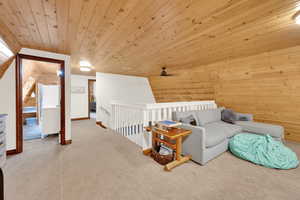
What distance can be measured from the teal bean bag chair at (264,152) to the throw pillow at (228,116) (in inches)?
30.8

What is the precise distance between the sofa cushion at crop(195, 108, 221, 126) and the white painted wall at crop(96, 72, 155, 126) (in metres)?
2.85

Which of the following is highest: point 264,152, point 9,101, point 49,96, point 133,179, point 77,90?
point 77,90

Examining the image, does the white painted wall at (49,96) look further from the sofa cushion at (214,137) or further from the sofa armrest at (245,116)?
the sofa armrest at (245,116)

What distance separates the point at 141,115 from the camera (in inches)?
119

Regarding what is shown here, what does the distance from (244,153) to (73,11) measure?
3.48 meters

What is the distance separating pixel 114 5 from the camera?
135cm

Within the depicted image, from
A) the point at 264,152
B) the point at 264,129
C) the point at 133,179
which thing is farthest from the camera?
the point at 264,129

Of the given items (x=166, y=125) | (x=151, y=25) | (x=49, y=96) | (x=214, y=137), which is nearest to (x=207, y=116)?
(x=214, y=137)

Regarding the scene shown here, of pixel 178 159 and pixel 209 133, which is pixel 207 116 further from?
pixel 178 159

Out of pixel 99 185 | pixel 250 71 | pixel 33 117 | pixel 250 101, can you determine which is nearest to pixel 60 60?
pixel 99 185

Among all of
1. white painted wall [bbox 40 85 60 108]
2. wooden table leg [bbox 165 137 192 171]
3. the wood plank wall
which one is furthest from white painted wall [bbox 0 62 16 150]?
the wood plank wall

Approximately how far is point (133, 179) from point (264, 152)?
224 centimetres

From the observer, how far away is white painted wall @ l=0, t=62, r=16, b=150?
224cm

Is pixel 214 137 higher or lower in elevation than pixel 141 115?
lower
